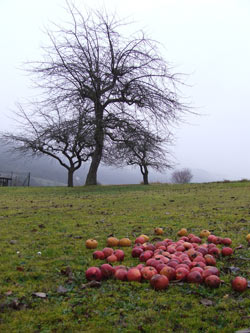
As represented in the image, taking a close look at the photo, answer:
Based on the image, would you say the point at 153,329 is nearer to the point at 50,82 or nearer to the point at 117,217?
the point at 117,217

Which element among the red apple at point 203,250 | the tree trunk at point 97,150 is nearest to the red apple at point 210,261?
the red apple at point 203,250

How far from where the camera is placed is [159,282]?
3.50 metres

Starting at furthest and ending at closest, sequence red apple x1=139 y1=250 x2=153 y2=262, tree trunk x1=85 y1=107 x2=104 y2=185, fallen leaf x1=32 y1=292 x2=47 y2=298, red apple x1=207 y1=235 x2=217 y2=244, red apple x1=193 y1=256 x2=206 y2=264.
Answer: tree trunk x1=85 y1=107 x2=104 y2=185
red apple x1=207 y1=235 x2=217 y2=244
red apple x1=139 y1=250 x2=153 y2=262
red apple x1=193 y1=256 x2=206 y2=264
fallen leaf x1=32 y1=292 x2=47 y2=298

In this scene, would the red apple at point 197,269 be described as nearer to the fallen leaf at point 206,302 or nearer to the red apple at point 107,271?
the fallen leaf at point 206,302

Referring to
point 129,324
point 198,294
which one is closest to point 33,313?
point 129,324

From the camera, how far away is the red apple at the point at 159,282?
3.49 m

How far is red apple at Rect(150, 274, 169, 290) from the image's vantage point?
3494 mm

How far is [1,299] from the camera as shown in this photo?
3.29 metres

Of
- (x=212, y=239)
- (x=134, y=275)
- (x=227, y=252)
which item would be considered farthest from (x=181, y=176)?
(x=134, y=275)

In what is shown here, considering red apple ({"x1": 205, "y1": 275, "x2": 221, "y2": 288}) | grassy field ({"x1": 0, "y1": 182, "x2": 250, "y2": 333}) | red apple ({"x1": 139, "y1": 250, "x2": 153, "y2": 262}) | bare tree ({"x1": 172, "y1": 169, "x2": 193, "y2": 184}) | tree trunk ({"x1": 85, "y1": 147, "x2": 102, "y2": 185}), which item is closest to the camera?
grassy field ({"x1": 0, "y1": 182, "x2": 250, "y2": 333})

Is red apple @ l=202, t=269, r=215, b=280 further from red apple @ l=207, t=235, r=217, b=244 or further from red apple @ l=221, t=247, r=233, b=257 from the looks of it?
red apple @ l=207, t=235, r=217, b=244

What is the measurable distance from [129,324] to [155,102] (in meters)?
17.4

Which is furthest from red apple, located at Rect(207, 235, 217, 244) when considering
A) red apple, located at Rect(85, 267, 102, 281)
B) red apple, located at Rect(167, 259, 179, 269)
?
red apple, located at Rect(85, 267, 102, 281)

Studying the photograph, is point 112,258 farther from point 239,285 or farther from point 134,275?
point 239,285
